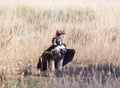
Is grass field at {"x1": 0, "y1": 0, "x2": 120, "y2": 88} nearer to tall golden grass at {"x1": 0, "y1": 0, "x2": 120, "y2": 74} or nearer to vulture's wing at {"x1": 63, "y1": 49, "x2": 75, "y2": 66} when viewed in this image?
tall golden grass at {"x1": 0, "y1": 0, "x2": 120, "y2": 74}

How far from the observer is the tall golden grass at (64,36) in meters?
7.60

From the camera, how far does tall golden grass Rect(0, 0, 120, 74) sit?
24.9 feet

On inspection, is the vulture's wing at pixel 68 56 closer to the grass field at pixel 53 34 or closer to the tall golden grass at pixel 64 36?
the grass field at pixel 53 34

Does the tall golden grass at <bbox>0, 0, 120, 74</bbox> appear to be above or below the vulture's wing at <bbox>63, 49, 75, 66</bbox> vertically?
above

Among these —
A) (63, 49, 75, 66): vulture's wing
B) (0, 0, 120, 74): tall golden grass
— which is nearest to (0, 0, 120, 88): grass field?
(0, 0, 120, 74): tall golden grass

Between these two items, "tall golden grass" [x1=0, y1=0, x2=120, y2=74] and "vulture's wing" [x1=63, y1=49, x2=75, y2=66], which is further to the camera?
"tall golden grass" [x1=0, y1=0, x2=120, y2=74]

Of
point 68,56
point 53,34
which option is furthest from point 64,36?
point 68,56

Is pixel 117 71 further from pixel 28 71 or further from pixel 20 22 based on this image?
pixel 20 22

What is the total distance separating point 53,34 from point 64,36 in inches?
8.2

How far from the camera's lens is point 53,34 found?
27.8 ft

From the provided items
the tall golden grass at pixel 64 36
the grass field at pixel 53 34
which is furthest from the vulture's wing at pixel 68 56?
the tall golden grass at pixel 64 36

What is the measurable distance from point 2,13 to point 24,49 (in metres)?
2.99

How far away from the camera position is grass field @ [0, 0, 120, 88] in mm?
7500

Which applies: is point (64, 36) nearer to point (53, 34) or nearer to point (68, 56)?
point (53, 34)
